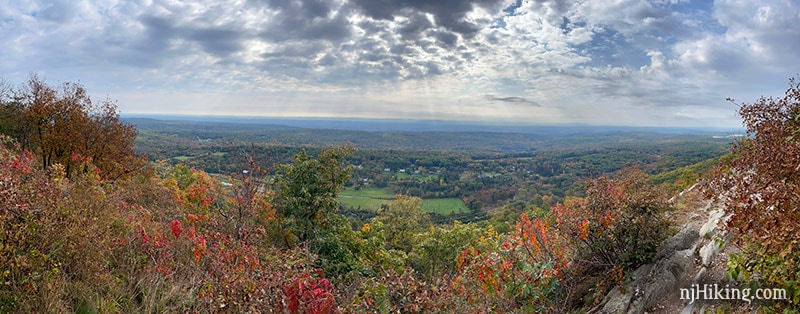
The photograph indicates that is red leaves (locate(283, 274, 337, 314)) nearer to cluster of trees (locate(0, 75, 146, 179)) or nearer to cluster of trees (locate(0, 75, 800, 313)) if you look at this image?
cluster of trees (locate(0, 75, 800, 313))

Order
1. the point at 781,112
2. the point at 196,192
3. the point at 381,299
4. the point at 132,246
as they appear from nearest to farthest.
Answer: the point at 381,299, the point at 781,112, the point at 132,246, the point at 196,192

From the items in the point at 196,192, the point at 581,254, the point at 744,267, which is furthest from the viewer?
the point at 196,192

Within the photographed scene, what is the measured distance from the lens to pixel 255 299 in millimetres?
3408

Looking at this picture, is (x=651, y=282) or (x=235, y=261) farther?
(x=651, y=282)

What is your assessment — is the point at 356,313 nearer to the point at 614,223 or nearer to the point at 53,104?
the point at 614,223

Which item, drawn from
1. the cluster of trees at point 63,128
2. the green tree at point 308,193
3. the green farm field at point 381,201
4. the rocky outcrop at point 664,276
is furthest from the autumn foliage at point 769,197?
the green farm field at point 381,201

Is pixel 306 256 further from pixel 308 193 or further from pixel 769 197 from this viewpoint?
pixel 308 193

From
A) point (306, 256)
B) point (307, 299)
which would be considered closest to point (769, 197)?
point (307, 299)

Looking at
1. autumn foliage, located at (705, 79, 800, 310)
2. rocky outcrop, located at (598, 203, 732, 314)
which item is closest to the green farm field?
rocky outcrop, located at (598, 203, 732, 314)

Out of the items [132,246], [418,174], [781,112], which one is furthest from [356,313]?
[418,174]

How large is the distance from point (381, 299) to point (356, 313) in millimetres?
299

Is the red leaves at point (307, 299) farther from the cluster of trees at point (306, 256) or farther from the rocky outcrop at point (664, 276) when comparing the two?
the rocky outcrop at point (664, 276)

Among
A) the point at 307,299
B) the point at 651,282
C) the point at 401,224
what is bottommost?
the point at 401,224

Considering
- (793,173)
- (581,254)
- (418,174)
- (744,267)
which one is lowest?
(418,174)
